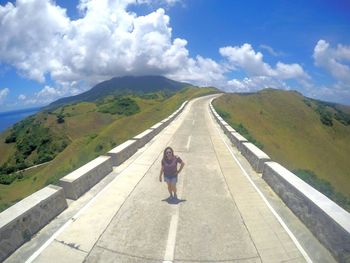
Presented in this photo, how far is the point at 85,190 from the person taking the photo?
915 cm

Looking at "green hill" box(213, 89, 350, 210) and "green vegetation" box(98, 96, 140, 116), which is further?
"green vegetation" box(98, 96, 140, 116)

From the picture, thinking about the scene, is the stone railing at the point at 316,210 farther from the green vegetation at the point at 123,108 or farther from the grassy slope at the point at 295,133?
the green vegetation at the point at 123,108

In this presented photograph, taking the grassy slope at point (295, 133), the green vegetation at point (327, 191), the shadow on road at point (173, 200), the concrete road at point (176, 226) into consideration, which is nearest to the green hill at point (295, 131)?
the grassy slope at point (295, 133)

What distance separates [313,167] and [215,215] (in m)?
43.4

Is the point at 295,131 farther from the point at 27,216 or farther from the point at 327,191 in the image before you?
the point at 27,216

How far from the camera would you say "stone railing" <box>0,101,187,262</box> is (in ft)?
18.8

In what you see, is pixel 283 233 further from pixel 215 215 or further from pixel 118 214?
pixel 118 214

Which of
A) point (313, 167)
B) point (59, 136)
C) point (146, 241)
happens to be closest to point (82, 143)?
point (59, 136)

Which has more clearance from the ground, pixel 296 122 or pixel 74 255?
pixel 74 255

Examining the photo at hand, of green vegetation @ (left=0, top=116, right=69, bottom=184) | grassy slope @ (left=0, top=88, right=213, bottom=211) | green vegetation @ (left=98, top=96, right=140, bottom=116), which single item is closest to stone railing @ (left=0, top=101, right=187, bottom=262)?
grassy slope @ (left=0, top=88, right=213, bottom=211)

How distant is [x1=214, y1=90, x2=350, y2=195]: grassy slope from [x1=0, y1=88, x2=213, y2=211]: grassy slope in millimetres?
16040

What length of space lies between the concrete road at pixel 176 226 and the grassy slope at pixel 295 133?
99.4 ft

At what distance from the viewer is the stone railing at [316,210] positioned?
5460mm

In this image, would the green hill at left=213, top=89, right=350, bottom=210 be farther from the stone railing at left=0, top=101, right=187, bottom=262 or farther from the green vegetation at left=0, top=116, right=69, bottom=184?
the green vegetation at left=0, top=116, right=69, bottom=184
